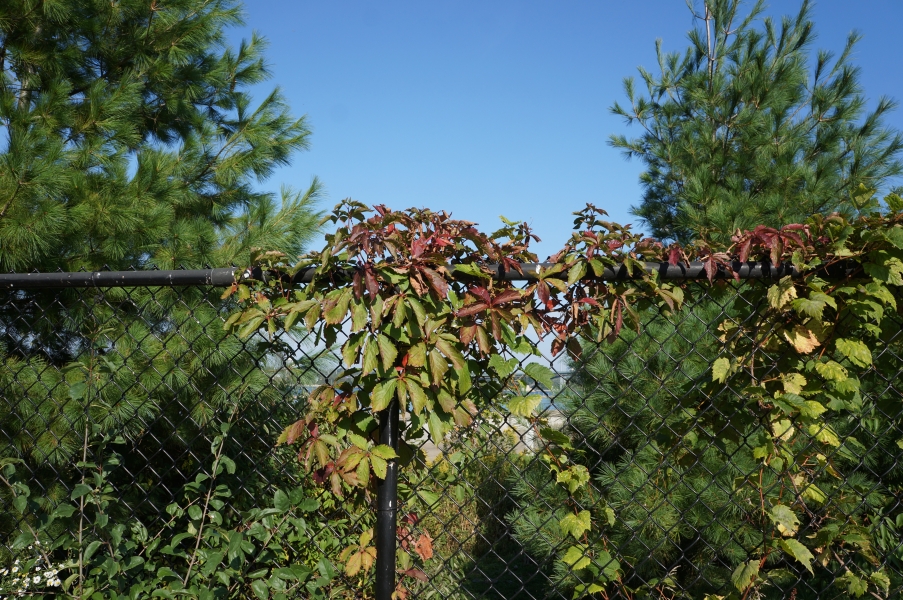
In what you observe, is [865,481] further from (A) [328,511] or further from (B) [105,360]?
(B) [105,360]

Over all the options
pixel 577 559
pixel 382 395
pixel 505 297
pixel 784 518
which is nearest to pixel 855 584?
pixel 784 518

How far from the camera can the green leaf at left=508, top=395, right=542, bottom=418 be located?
1.57 metres

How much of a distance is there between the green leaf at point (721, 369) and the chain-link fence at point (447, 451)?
70 mm

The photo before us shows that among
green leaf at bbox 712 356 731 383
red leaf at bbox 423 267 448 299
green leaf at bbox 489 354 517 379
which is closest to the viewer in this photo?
red leaf at bbox 423 267 448 299

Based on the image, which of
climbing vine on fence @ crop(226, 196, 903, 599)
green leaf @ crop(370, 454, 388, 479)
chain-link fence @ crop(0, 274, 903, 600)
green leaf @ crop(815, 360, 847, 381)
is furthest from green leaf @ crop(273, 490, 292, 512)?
green leaf @ crop(815, 360, 847, 381)

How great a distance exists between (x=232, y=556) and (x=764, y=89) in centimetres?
427

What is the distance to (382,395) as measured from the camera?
147cm

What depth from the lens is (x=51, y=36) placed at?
150 inches

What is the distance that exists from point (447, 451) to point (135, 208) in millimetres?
2201

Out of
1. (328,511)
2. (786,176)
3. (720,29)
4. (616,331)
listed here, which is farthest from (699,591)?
(720,29)

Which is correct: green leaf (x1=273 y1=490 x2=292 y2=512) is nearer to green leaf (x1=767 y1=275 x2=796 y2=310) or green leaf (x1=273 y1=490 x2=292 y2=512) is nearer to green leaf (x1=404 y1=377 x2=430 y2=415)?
green leaf (x1=404 y1=377 x2=430 y2=415)

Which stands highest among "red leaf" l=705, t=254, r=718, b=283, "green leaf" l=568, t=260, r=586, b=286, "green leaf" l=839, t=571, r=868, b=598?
"red leaf" l=705, t=254, r=718, b=283

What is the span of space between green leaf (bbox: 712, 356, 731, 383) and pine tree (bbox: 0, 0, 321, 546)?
186 centimetres

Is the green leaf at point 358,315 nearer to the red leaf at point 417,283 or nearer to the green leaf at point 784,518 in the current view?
the red leaf at point 417,283
